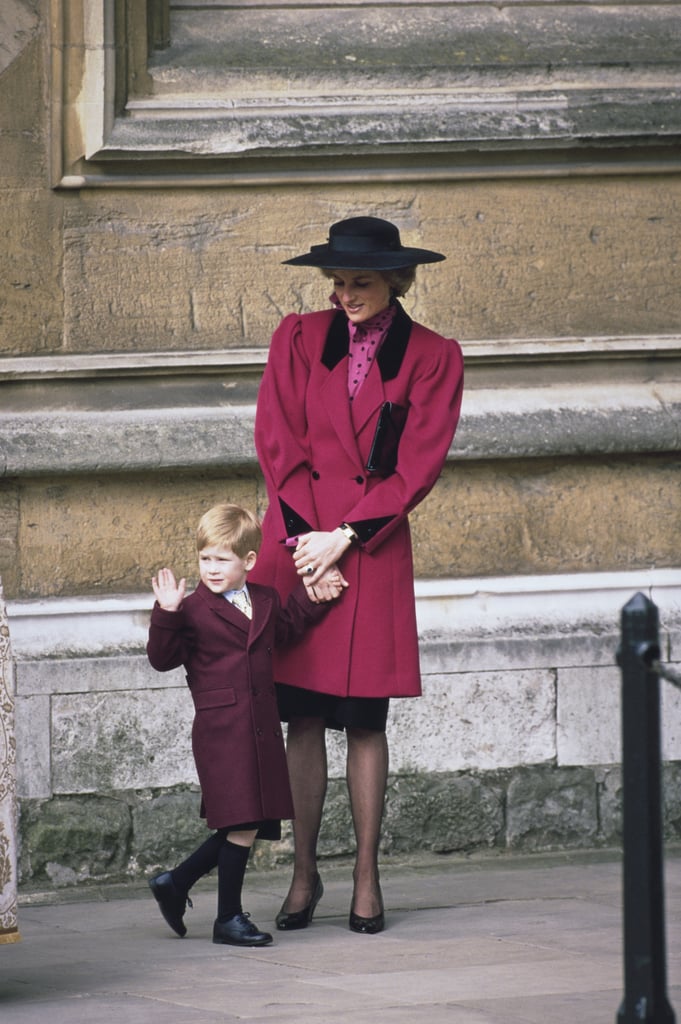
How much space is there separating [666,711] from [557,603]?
51cm

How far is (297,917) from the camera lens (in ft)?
17.6

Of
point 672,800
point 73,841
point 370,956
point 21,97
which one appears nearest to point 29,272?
point 21,97

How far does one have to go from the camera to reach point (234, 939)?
513 centimetres

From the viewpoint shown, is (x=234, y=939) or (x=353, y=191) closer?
(x=234, y=939)

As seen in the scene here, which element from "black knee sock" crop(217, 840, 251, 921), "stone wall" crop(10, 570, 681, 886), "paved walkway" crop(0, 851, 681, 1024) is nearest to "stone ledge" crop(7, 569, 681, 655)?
"stone wall" crop(10, 570, 681, 886)

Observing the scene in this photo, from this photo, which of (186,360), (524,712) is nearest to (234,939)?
(524,712)

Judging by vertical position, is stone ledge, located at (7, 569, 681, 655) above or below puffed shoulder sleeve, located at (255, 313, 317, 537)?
below

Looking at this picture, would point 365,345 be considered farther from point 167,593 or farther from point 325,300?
point 325,300

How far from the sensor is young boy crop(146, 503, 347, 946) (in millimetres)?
5105

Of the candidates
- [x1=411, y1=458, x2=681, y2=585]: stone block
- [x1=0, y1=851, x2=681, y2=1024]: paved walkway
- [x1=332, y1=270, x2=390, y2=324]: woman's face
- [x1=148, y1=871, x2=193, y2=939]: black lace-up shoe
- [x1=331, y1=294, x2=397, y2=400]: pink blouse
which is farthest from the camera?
[x1=411, y1=458, x2=681, y2=585]: stone block

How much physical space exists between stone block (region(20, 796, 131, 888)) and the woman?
2.88 ft

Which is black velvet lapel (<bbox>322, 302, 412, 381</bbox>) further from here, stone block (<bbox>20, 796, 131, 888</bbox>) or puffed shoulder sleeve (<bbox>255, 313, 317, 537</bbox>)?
stone block (<bbox>20, 796, 131, 888</bbox>)

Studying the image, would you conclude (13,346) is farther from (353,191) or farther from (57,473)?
(353,191)

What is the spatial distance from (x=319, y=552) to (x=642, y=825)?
6.29ft
